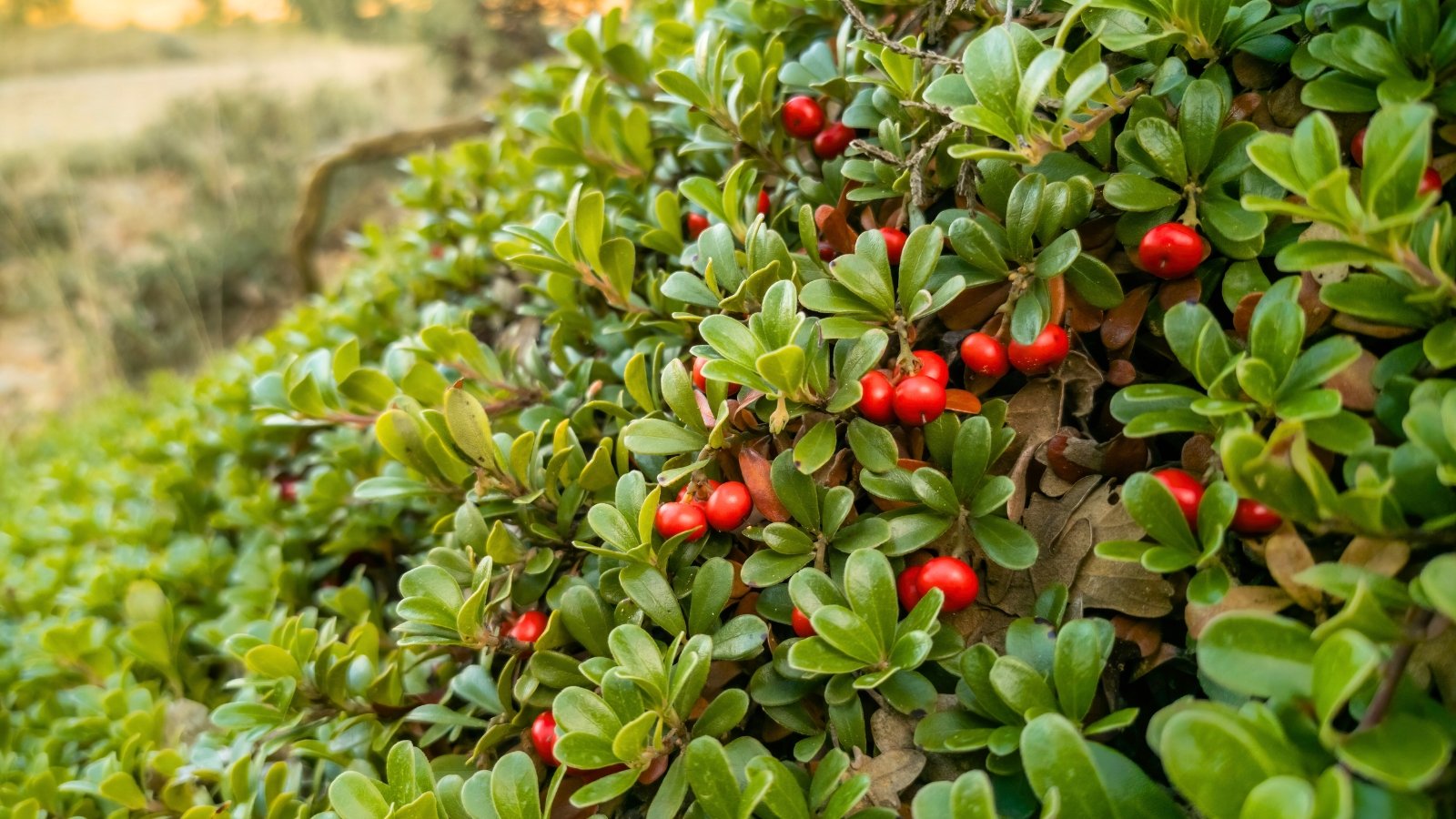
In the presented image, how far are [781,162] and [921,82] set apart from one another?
29 cm

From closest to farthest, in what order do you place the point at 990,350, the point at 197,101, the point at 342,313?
the point at 990,350
the point at 342,313
the point at 197,101

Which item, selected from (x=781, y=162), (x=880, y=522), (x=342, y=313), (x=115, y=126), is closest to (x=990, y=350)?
(x=880, y=522)

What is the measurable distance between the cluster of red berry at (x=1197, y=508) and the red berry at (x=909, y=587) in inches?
9.6

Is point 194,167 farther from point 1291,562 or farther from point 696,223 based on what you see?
point 1291,562

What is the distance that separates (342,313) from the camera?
2.10m

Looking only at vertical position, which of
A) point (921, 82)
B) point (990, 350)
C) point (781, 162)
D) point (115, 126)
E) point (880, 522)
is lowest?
point (115, 126)

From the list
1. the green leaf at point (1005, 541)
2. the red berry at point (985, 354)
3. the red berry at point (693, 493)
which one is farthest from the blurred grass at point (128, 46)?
the green leaf at point (1005, 541)

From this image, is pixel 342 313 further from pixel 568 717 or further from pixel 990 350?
pixel 990 350

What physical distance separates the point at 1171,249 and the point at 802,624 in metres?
0.54

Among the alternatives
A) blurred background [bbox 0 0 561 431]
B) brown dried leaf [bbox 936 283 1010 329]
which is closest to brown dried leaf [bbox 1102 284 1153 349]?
brown dried leaf [bbox 936 283 1010 329]

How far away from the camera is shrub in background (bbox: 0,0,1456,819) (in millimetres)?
655

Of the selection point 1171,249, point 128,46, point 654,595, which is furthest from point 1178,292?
point 128,46

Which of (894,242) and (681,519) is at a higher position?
(894,242)

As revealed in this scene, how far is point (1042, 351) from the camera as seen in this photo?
90cm
